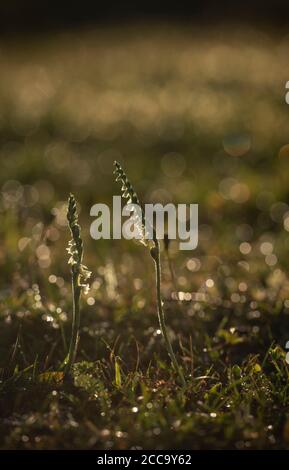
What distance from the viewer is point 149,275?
443 cm

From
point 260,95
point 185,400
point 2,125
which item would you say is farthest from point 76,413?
point 260,95

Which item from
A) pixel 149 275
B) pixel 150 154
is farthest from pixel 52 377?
pixel 150 154

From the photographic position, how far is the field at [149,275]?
2822mm

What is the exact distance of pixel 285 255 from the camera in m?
4.82

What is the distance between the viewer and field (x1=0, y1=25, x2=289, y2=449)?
2.82 m

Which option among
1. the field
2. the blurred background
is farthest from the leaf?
the blurred background

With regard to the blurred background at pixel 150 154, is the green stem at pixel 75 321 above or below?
below

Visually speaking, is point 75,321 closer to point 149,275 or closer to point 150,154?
point 149,275

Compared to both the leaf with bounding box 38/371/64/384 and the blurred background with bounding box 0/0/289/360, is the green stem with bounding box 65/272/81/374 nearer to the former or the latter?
the leaf with bounding box 38/371/64/384

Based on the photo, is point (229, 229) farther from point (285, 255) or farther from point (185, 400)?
point (185, 400)

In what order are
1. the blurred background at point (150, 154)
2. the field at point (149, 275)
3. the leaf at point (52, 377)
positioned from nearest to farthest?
the field at point (149, 275) → the leaf at point (52, 377) → the blurred background at point (150, 154)

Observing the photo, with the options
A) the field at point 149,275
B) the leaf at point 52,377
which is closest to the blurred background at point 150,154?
Result: the field at point 149,275

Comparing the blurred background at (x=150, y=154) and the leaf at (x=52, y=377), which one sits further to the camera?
the blurred background at (x=150, y=154)

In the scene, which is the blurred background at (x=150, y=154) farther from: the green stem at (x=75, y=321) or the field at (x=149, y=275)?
the green stem at (x=75, y=321)
